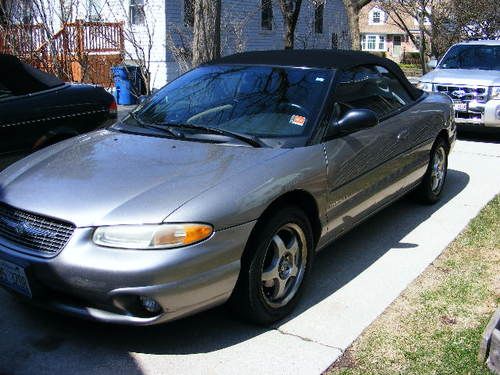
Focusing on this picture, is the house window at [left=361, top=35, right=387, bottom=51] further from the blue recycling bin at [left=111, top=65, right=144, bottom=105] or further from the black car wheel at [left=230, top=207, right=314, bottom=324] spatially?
the black car wheel at [left=230, top=207, right=314, bottom=324]

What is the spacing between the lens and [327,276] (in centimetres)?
433

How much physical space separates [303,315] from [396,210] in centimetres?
253

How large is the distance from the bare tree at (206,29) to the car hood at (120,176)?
442 centimetres

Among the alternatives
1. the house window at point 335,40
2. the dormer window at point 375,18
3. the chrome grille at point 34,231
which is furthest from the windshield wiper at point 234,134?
the dormer window at point 375,18

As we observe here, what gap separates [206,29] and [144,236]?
5.85 meters

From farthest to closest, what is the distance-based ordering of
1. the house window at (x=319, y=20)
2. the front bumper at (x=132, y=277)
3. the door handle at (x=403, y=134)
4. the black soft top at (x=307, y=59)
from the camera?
the house window at (x=319, y=20) < the door handle at (x=403, y=134) < the black soft top at (x=307, y=59) < the front bumper at (x=132, y=277)

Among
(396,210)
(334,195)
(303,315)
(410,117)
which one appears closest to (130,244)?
(303,315)

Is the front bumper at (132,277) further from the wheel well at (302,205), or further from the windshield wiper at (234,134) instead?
the windshield wiper at (234,134)

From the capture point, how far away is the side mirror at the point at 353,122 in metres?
4.07

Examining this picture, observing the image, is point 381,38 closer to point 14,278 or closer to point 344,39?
point 344,39

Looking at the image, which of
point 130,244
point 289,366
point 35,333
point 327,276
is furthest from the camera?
point 327,276

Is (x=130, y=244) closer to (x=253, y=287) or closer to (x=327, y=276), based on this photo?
(x=253, y=287)

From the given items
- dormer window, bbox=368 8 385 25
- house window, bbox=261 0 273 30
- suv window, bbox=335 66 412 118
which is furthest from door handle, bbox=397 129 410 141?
dormer window, bbox=368 8 385 25

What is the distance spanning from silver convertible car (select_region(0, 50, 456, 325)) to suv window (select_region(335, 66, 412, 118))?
0.02 metres
